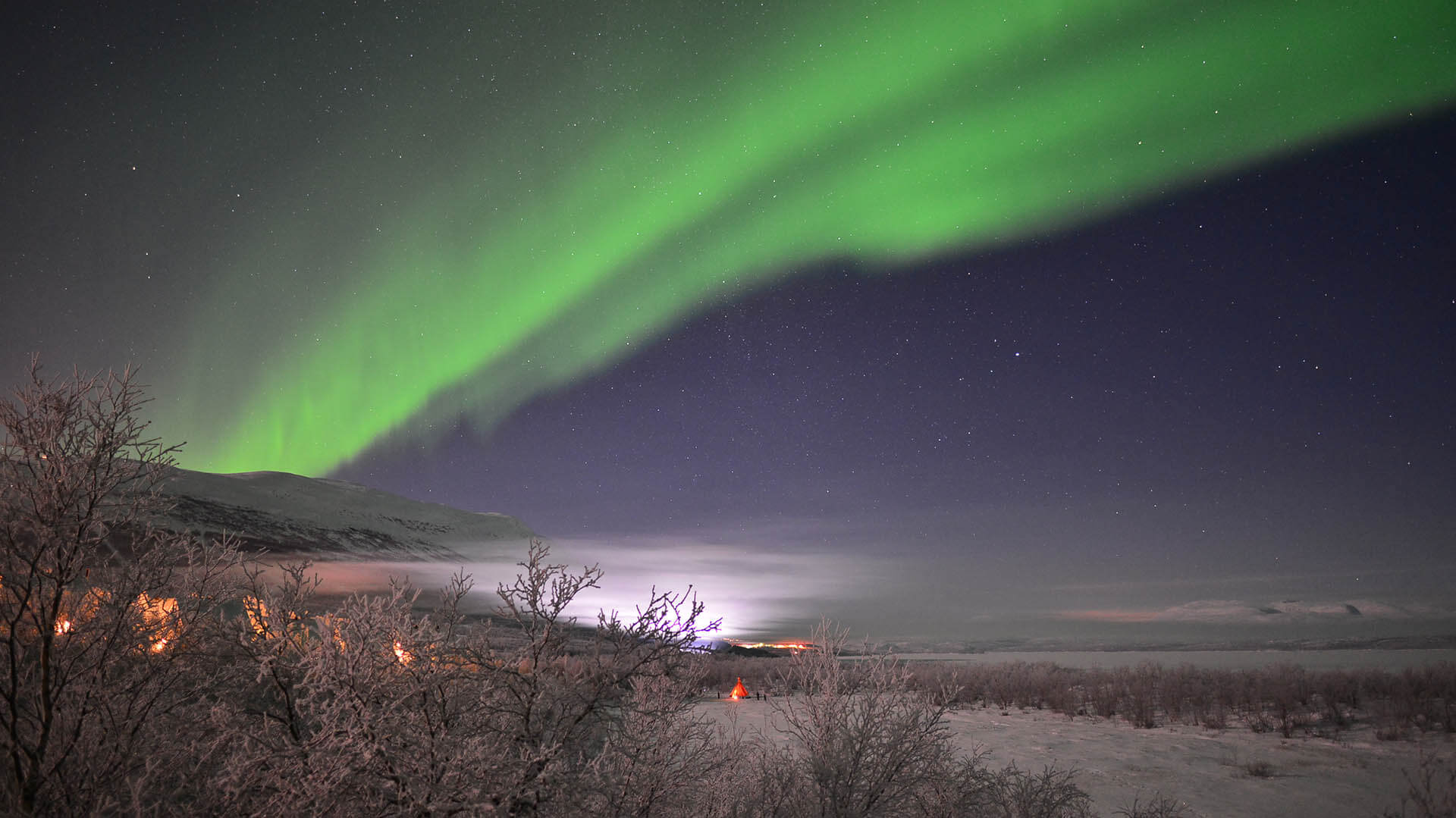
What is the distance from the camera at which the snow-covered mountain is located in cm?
4491

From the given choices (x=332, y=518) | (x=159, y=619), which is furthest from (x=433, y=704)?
(x=332, y=518)

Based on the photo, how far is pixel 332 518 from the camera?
53938 mm

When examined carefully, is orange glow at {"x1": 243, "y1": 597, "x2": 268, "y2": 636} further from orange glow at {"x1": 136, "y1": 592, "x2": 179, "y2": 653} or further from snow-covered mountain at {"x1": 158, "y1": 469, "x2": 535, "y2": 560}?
snow-covered mountain at {"x1": 158, "y1": 469, "x2": 535, "y2": 560}

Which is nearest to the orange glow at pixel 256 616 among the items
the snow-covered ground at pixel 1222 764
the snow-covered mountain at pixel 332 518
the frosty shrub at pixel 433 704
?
the frosty shrub at pixel 433 704

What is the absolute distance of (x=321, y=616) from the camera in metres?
4.29

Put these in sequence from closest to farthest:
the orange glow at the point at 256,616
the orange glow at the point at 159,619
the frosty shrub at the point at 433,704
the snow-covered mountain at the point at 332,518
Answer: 1. the frosty shrub at the point at 433,704
2. the orange glow at the point at 256,616
3. the orange glow at the point at 159,619
4. the snow-covered mountain at the point at 332,518

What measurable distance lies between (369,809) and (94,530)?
2.74 meters

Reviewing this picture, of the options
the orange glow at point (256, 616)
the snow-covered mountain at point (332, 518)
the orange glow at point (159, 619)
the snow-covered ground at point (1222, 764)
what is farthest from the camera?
the snow-covered mountain at point (332, 518)

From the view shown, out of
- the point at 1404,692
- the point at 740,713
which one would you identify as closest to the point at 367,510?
the point at 740,713

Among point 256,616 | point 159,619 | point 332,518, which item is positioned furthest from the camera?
point 332,518

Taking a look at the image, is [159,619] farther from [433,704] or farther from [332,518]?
[332,518]

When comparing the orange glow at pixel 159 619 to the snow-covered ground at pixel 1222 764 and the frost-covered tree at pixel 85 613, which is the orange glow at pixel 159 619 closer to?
the frost-covered tree at pixel 85 613

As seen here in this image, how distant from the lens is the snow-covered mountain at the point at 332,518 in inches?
1768

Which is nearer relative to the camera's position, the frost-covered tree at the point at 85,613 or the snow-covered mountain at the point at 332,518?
the frost-covered tree at the point at 85,613
